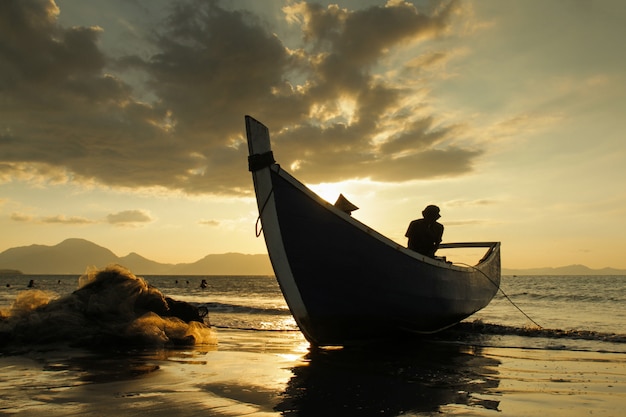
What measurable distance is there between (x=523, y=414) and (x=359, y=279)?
4255 mm

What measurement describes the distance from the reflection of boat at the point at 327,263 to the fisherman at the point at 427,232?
1.74 meters

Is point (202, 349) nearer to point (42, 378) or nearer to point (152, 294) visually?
point (152, 294)

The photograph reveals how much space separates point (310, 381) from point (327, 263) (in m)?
2.67

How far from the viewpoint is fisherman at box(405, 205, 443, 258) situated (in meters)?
11.2

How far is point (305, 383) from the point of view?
19.2 feet

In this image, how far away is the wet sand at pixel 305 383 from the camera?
14.7ft

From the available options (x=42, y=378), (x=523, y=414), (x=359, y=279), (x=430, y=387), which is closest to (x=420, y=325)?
(x=359, y=279)

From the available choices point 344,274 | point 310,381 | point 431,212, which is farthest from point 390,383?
point 431,212

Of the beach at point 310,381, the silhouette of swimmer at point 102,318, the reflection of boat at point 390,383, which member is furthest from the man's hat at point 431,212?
the silhouette of swimmer at point 102,318

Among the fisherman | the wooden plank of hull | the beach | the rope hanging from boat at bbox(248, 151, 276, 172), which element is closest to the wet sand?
the beach

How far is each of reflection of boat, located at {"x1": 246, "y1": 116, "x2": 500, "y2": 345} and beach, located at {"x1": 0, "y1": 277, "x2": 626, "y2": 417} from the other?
26.4 inches

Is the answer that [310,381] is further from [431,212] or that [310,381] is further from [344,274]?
[431,212]

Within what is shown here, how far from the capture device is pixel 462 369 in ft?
24.1

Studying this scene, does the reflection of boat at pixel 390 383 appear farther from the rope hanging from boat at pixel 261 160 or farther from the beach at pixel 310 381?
the rope hanging from boat at pixel 261 160
